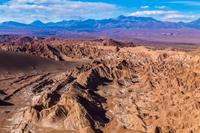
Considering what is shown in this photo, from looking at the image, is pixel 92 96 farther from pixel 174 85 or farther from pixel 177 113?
pixel 177 113

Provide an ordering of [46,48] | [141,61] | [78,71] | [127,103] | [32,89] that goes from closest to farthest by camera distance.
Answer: [127,103] → [32,89] → [78,71] → [141,61] → [46,48]

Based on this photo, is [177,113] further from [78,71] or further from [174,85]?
[78,71]

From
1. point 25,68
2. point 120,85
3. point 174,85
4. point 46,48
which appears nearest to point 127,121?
point 174,85

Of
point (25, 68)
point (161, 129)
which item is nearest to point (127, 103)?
point (161, 129)

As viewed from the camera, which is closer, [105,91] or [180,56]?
[105,91]

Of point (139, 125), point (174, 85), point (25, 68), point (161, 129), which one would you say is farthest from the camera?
point (25, 68)

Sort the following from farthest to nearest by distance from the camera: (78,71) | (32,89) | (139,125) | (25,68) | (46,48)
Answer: (46,48), (25,68), (78,71), (32,89), (139,125)
